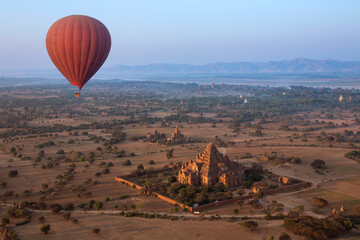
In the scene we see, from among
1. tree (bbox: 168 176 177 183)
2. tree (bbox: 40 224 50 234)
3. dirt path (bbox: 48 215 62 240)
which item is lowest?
dirt path (bbox: 48 215 62 240)

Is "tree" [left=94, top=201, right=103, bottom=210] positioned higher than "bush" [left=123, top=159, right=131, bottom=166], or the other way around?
"bush" [left=123, top=159, right=131, bottom=166]

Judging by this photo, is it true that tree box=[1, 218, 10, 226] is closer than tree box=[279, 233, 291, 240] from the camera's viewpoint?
No

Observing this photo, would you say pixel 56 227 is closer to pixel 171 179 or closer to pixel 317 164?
pixel 171 179

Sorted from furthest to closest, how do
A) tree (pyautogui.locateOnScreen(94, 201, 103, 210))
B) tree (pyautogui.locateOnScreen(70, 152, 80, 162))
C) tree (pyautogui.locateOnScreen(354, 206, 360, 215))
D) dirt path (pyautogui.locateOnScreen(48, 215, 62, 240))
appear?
tree (pyautogui.locateOnScreen(70, 152, 80, 162))
tree (pyautogui.locateOnScreen(94, 201, 103, 210))
tree (pyautogui.locateOnScreen(354, 206, 360, 215))
dirt path (pyautogui.locateOnScreen(48, 215, 62, 240))

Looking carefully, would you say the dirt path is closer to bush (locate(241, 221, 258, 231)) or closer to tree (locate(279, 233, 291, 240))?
bush (locate(241, 221, 258, 231))

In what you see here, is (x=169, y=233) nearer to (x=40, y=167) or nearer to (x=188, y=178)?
(x=188, y=178)

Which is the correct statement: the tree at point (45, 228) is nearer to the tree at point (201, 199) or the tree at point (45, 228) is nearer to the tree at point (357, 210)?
the tree at point (201, 199)

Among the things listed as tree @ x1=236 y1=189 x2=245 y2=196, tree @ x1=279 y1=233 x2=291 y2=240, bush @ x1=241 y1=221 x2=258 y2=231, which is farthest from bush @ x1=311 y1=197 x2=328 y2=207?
tree @ x1=279 y1=233 x2=291 y2=240

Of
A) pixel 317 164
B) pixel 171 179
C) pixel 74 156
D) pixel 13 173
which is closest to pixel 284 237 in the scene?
pixel 171 179

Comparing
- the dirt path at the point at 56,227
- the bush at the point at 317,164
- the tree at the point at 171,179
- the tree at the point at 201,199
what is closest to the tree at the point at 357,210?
the tree at the point at 201,199

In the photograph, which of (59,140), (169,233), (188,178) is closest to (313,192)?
(188,178)
